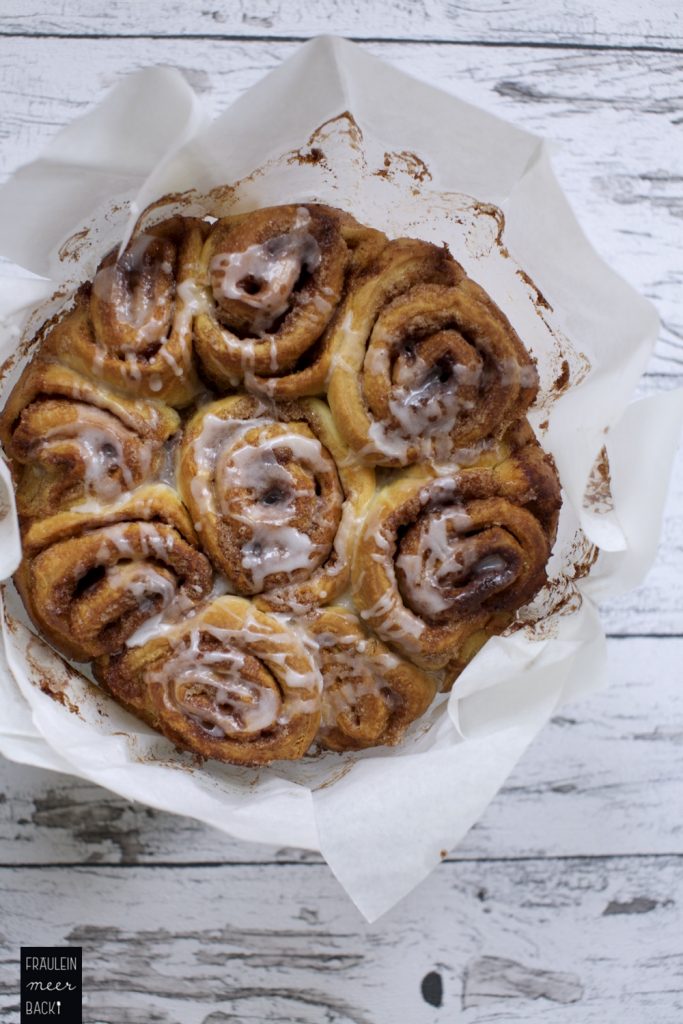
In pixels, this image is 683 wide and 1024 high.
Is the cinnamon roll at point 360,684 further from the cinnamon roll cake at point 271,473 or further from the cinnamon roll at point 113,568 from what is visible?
the cinnamon roll at point 113,568

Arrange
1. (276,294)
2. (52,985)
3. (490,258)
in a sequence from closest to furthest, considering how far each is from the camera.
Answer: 1. (276,294)
2. (490,258)
3. (52,985)

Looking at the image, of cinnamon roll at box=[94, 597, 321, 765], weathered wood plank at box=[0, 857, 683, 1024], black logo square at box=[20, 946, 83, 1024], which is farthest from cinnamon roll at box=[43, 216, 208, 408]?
black logo square at box=[20, 946, 83, 1024]

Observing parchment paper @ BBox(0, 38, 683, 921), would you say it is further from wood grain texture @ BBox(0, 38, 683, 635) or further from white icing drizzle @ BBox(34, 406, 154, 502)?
wood grain texture @ BBox(0, 38, 683, 635)

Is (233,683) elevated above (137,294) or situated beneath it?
situated beneath

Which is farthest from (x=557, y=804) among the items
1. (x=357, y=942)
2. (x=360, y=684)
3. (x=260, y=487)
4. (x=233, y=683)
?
(x=260, y=487)

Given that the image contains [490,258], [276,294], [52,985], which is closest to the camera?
[276,294]

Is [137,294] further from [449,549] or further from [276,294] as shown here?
[449,549]

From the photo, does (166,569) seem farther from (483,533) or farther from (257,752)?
(483,533)
